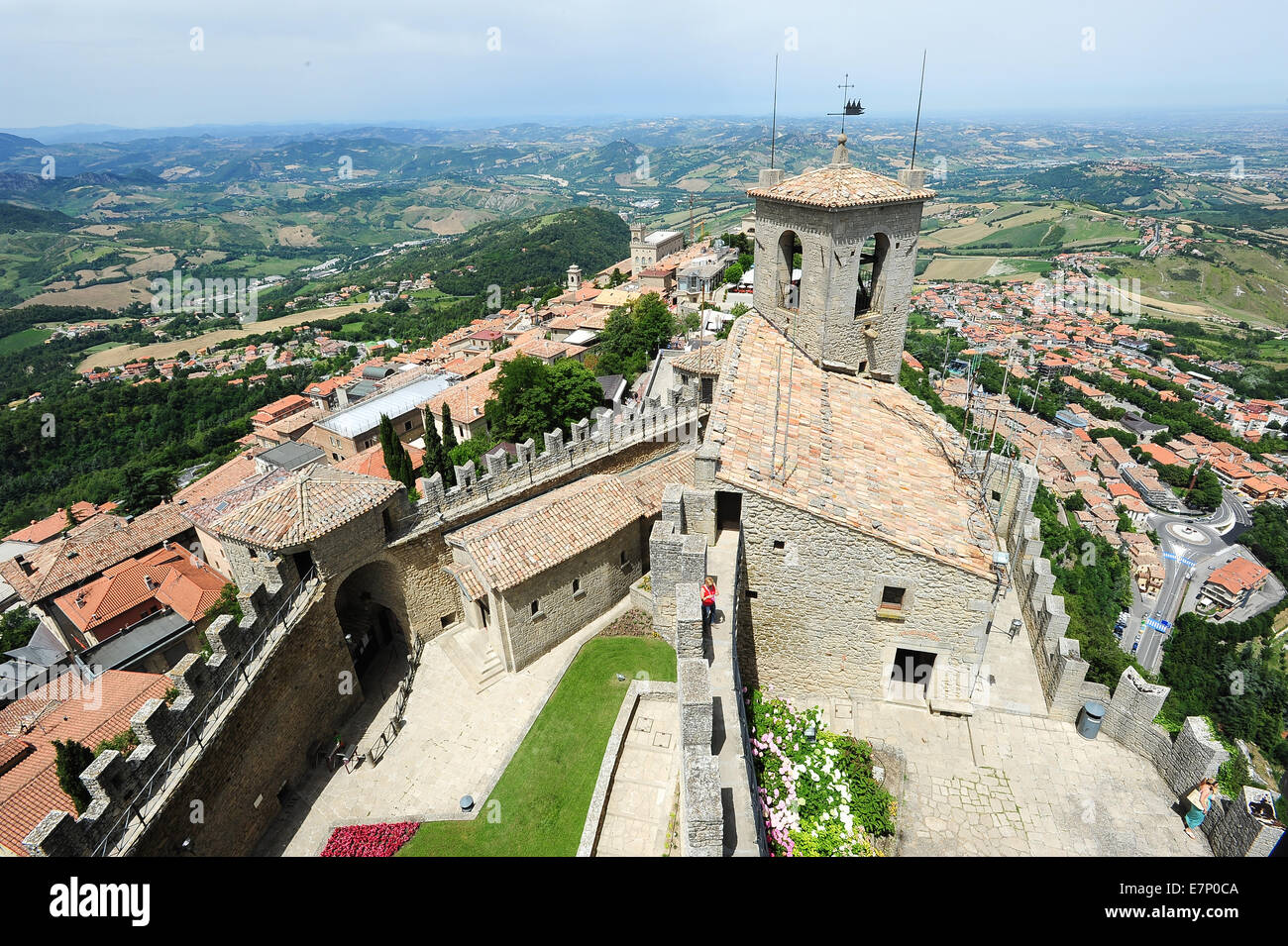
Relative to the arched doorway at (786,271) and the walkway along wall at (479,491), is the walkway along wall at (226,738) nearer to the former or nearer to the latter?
the walkway along wall at (479,491)

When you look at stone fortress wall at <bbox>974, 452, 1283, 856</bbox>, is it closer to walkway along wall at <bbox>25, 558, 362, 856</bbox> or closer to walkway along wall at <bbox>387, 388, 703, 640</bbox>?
walkway along wall at <bbox>387, 388, 703, 640</bbox>

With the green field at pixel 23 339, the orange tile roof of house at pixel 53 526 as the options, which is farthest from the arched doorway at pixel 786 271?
the green field at pixel 23 339

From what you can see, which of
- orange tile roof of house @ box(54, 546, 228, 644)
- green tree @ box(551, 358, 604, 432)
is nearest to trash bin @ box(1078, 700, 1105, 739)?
green tree @ box(551, 358, 604, 432)

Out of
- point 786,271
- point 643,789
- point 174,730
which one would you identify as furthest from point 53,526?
point 786,271

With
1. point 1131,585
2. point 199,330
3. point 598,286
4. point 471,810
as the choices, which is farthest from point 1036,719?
point 199,330

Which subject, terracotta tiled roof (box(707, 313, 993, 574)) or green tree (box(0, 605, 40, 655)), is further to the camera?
green tree (box(0, 605, 40, 655))

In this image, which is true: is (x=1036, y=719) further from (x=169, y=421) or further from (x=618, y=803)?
(x=169, y=421)
